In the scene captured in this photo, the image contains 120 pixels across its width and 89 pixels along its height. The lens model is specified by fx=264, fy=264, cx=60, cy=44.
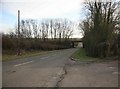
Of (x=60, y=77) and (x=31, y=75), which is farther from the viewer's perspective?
(x=31, y=75)

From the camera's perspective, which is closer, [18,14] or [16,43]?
[18,14]

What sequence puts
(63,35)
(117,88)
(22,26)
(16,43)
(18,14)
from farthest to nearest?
(63,35)
(22,26)
(16,43)
(18,14)
(117,88)

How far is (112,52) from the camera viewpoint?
35.8 metres

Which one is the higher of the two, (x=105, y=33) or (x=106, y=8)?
(x=106, y=8)

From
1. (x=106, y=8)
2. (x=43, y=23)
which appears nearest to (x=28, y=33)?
(x=43, y=23)

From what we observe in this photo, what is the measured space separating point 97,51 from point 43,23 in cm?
8767

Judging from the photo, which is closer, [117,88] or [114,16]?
[117,88]

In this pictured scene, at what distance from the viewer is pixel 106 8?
170 ft

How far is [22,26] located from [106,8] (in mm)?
57998

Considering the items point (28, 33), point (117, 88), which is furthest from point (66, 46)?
point (117, 88)

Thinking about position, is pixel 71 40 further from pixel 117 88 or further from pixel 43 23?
pixel 117 88

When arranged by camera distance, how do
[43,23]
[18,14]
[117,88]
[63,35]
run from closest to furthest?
[117,88] < [18,14] < [43,23] < [63,35]

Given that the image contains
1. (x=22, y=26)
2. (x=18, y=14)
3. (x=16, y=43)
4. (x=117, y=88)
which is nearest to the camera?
(x=117, y=88)

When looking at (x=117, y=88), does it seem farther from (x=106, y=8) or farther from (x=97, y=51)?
(x=106, y=8)
